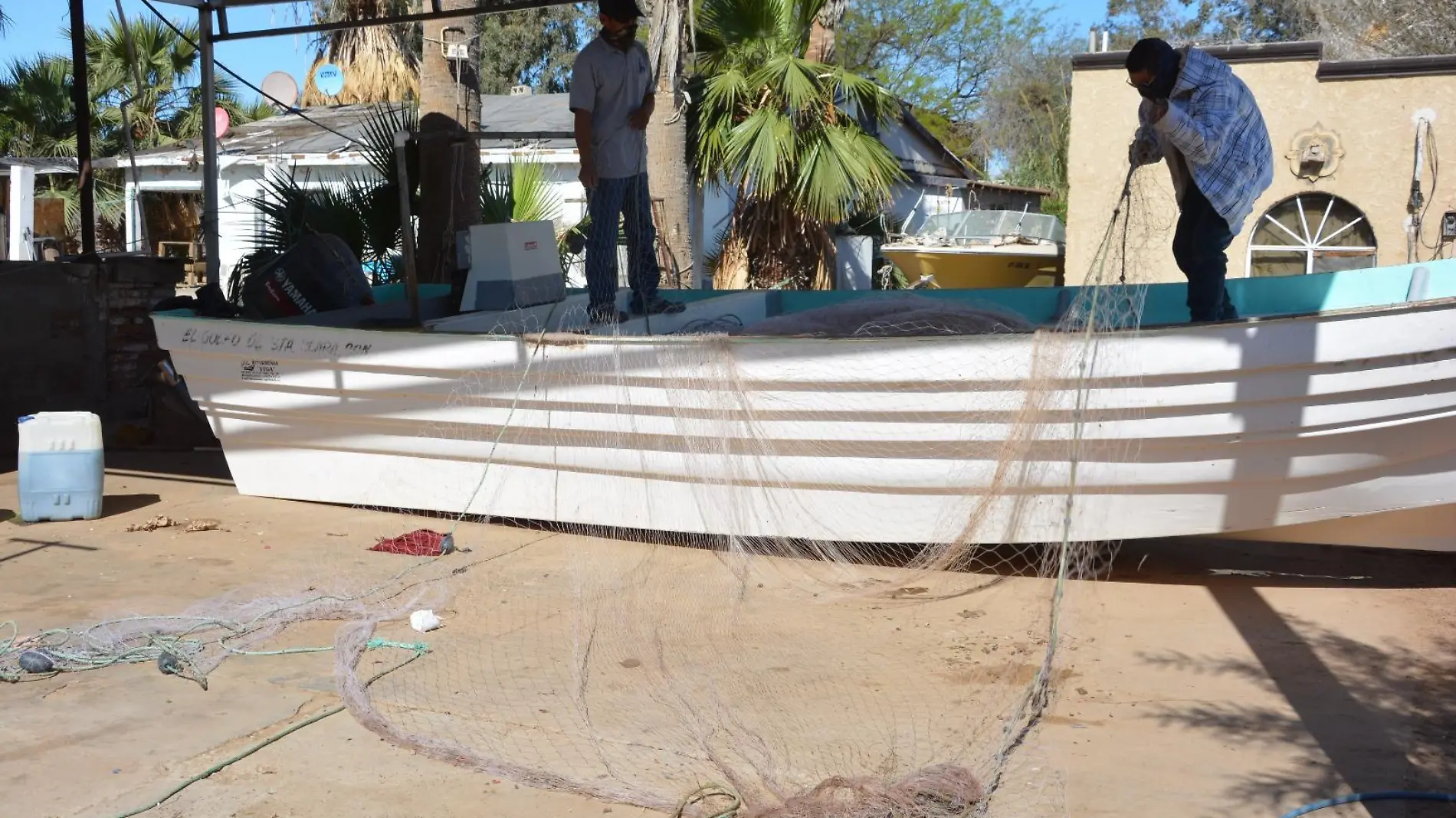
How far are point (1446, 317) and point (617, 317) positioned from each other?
374 cm

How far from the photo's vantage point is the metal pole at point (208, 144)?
8070 millimetres

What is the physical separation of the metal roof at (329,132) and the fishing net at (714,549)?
10843 mm

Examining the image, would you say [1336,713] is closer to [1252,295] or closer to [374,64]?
[1252,295]

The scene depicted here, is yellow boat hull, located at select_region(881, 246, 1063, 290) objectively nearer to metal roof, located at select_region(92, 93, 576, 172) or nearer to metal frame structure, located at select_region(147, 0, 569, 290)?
metal roof, located at select_region(92, 93, 576, 172)

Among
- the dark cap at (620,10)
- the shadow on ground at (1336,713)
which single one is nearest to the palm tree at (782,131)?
the dark cap at (620,10)

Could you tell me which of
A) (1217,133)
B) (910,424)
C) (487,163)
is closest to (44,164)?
(487,163)

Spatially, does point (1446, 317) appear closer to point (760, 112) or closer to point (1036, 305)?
point (1036, 305)

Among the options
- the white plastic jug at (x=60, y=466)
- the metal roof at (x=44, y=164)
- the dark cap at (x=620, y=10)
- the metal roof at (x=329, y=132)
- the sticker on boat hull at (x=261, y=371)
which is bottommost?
the white plastic jug at (x=60, y=466)

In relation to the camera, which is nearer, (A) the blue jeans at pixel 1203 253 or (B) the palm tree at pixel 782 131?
(A) the blue jeans at pixel 1203 253

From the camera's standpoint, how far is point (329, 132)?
1662cm

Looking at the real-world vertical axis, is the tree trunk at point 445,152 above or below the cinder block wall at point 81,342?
above

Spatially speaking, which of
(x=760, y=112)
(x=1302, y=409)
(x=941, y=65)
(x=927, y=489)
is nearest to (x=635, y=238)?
(x=927, y=489)

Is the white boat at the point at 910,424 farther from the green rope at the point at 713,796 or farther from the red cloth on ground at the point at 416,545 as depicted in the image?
the green rope at the point at 713,796

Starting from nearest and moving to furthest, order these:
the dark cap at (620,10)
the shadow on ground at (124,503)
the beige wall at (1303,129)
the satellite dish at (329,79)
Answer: the dark cap at (620,10), the shadow on ground at (124,503), the beige wall at (1303,129), the satellite dish at (329,79)
